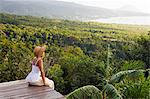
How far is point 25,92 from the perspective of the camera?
3.90 metres

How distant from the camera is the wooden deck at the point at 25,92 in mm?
3725

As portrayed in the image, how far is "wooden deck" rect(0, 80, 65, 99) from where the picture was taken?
3.72 metres

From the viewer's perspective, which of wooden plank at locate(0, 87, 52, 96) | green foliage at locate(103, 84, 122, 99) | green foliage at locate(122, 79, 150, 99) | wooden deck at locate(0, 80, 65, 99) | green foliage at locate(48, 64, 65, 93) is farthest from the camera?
green foliage at locate(48, 64, 65, 93)

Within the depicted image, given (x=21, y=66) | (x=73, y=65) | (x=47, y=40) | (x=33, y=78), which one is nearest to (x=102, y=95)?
(x=33, y=78)

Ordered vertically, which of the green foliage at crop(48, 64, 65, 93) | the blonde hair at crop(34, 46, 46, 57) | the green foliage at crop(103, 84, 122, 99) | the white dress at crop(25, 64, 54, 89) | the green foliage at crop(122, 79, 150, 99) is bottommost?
the green foliage at crop(48, 64, 65, 93)

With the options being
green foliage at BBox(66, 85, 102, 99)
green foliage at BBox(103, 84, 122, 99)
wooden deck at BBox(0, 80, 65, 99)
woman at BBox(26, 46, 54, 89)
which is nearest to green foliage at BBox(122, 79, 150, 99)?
green foliage at BBox(66, 85, 102, 99)

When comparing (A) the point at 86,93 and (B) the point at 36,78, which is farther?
(A) the point at 86,93

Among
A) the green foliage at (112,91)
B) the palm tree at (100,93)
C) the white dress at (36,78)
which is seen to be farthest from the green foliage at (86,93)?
the white dress at (36,78)

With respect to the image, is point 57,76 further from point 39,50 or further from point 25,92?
point 25,92

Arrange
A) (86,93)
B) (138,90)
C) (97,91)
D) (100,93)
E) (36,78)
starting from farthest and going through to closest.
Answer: (138,90)
(100,93)
(97,91)
(86,93)
(36,78)

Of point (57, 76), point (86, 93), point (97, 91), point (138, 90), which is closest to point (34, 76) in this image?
point (86, 93)

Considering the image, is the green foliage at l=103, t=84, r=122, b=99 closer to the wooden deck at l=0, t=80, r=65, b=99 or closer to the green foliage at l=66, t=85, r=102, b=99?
the green foliage at l=66, t=85, r=102, b=99

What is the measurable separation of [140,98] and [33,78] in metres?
2.53

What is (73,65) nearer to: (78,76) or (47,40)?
(78,76)
